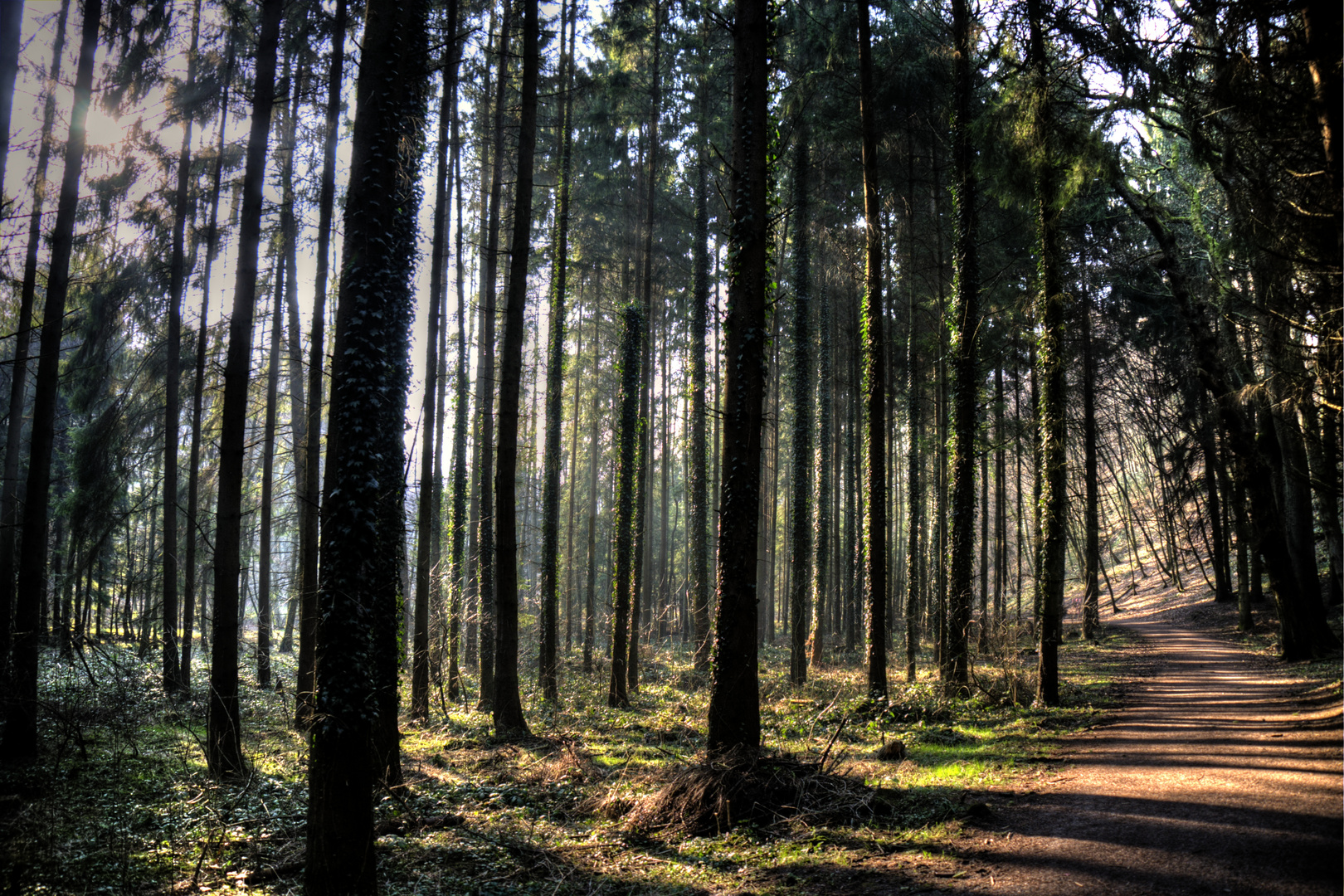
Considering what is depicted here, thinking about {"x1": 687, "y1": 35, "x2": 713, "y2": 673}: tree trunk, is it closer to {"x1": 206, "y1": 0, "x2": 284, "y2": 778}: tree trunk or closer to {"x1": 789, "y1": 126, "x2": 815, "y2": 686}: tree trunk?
{"x1": 789, "y1": 126, "x2": 815, "y2": 686}: tree trunk

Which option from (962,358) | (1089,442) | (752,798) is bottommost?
(752,798)

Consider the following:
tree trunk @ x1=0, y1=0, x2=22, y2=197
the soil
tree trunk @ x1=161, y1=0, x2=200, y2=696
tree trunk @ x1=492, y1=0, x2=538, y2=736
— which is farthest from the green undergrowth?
tree trunk @ x1=0, y1=0, x2=22, y2=197

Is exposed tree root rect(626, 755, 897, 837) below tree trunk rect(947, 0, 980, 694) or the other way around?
below

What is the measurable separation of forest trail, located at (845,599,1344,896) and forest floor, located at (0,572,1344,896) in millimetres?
25

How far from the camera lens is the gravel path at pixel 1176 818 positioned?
399cm

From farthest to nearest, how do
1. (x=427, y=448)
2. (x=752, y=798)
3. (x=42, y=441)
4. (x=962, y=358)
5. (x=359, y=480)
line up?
→ (x=427, y=448) < (x=962, y=358) < (x=42, y=441) < (x=752, y=798) < (x=359, y=480)

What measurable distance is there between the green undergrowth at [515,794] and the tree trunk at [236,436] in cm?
65

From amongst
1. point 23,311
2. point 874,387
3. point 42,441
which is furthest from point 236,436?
point 874,387

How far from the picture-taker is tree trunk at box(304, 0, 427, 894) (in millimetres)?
A: 5031

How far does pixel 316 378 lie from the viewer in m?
12.1

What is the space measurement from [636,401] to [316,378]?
257 inches

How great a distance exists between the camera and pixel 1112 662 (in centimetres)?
1575

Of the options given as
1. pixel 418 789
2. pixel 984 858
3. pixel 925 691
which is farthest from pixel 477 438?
pixel 984 858

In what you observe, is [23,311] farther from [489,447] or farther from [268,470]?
[489,447]
